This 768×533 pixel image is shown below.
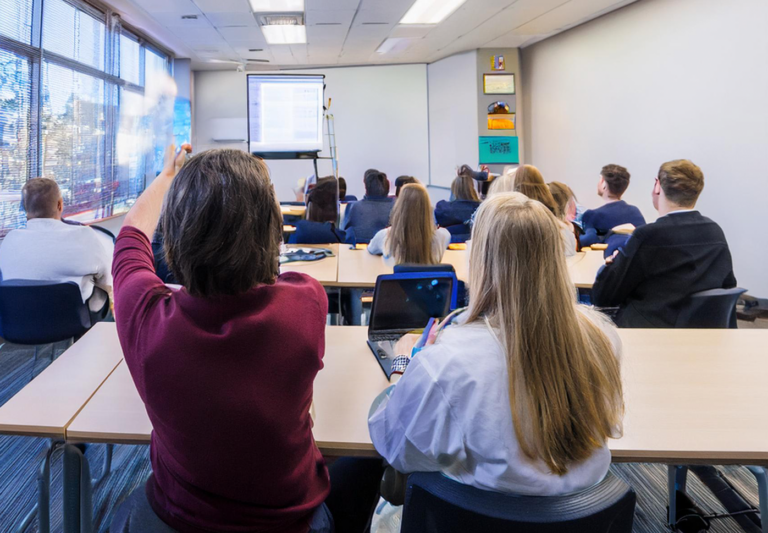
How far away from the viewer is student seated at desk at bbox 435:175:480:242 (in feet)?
15.6

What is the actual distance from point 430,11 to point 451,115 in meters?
2.86

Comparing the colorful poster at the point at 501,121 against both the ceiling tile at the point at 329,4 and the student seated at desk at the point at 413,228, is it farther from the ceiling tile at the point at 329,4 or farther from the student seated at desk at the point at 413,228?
the student seated at desk at the point at 413,228

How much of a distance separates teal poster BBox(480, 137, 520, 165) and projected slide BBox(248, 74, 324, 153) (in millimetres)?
5020

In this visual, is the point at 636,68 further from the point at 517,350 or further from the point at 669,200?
the point at 517,350

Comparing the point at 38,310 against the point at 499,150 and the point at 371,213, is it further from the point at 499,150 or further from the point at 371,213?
the point at 499,150

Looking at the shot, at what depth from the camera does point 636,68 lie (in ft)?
19.5

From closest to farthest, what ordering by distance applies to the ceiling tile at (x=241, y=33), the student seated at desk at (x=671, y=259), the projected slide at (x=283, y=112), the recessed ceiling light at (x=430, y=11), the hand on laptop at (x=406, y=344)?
the hand on laptop at (x=406, y=344)
the student seated at desk at (x=671, y=259)
the projected slide at (x=283, y=112)
the recessed ceiling light at (x=430, y=11)
the ceiling tile at (x=241, y=33)

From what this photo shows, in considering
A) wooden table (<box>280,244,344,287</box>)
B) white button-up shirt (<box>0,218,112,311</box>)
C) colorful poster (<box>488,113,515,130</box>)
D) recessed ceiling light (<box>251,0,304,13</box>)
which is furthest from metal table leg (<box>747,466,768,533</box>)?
colorful poster (<box>488,113,515,130</box>)

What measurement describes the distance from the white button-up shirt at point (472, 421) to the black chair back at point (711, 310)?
1513 millimetres

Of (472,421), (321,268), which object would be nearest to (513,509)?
(472,421)

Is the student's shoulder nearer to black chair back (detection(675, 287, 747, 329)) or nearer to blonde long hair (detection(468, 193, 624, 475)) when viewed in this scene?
blonde long hair (detection(468, 193, 624, 475))

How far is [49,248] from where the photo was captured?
2.75 m

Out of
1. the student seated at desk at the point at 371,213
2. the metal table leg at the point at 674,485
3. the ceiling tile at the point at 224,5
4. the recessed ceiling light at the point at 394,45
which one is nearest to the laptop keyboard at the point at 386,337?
the metal table leg at the point at 674,485

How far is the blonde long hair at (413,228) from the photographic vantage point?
9.47 feet
